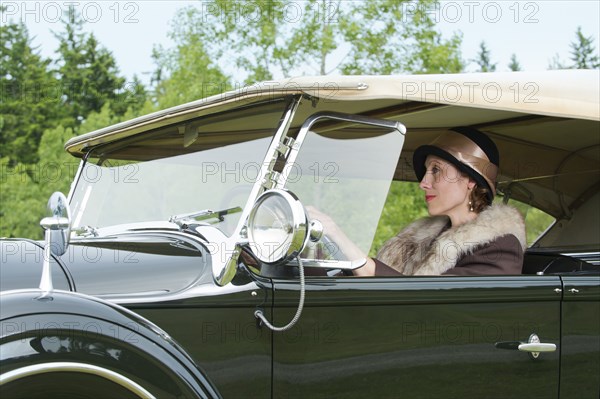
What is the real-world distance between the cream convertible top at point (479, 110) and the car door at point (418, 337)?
629 mm

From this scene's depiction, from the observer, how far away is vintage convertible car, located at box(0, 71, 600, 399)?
2223 millimetres

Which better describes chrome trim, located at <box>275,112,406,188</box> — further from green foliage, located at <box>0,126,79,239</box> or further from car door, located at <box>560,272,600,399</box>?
green foliage, located at <box>0,126,79,239</box>

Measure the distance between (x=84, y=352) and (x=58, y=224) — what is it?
43 cm

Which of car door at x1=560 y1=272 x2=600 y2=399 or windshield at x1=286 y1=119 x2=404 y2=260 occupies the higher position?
windshield at x1=286 y1=119 x2=404 y2=260

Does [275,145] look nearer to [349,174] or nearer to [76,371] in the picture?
[349,174]

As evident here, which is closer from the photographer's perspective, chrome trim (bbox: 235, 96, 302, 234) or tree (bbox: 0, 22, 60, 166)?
chrome trim (bbox: 235, 96, 302, 234)

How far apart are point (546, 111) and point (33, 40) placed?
121 feet

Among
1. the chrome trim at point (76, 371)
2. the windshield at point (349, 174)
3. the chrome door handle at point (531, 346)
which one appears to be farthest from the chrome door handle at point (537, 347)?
the chrome trim at point (76, 371)

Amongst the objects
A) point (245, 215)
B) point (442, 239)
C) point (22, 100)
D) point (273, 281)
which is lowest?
point (273, 281)

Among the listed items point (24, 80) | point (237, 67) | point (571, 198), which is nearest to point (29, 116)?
point (24, 80)

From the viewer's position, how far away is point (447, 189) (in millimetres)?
3422

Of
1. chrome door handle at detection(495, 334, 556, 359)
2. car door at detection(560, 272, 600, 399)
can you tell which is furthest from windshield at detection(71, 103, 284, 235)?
car door at detection(560, 272, 600, 399)

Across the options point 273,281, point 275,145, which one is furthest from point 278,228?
point 275,145

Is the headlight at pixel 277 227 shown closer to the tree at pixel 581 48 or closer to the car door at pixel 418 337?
the car door at pixel 418 337
